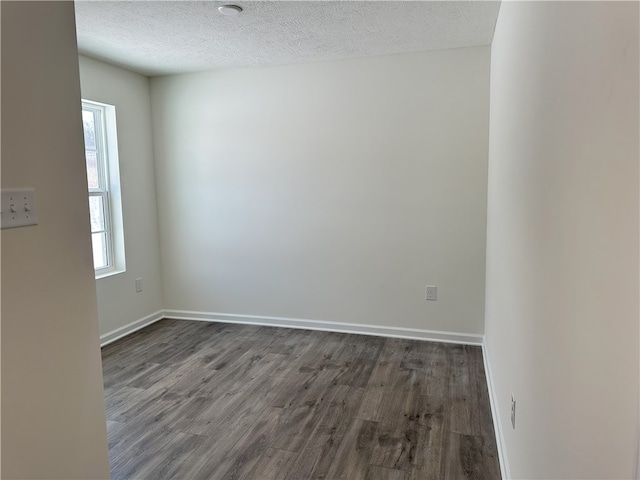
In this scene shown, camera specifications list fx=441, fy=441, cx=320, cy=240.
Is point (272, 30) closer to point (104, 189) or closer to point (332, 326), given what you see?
point (104, 189)

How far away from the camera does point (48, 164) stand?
1.30 metres

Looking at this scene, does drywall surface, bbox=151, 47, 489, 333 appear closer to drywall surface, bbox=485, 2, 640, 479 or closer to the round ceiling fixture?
the round ceiling fixture

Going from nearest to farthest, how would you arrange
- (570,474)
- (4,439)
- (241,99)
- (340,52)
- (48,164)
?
(570,474), (4,439), (48,164), (340,52), (241,99)

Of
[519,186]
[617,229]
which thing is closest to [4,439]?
[617,229]

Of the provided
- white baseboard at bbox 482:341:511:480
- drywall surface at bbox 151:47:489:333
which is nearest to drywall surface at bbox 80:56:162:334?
drywall surface at bbox 151:47:489:333

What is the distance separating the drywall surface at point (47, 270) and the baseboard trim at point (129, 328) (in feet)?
8.25

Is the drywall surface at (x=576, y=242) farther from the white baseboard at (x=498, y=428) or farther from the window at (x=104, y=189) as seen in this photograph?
the window at (x=104, y=189)

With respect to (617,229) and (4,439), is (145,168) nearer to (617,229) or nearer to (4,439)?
(4,439)

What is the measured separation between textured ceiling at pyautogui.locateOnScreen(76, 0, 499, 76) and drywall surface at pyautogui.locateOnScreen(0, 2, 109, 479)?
142 cm

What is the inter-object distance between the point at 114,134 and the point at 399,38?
253 centimetres

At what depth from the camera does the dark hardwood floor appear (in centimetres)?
211

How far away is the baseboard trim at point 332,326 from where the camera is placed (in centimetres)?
369

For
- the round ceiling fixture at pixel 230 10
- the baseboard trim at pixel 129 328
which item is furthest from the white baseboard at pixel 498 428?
the baseboard trim at pixel 129 328

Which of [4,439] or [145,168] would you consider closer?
[4,439]
